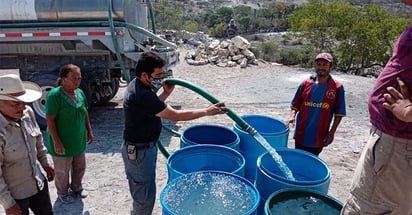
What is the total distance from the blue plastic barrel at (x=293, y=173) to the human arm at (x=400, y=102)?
78cm

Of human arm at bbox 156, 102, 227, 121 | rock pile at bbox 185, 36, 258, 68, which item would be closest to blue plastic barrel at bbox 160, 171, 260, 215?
human arm at bbox 156, 102, 227, 121

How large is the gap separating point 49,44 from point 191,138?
3.33m

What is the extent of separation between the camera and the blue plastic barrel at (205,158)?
8.00 feet

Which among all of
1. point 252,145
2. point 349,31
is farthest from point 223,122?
point 349,31

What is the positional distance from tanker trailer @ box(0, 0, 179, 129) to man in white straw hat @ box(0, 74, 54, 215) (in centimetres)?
271

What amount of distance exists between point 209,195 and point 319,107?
1486 millimetres

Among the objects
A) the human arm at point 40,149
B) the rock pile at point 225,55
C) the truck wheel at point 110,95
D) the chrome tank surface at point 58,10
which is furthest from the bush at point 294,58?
the human arm at point 40,149

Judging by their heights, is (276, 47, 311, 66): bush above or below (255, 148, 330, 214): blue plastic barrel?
below

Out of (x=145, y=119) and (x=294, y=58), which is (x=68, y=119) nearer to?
(x=145, y=119)

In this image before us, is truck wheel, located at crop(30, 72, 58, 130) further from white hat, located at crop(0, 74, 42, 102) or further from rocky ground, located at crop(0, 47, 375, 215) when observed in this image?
white hat, located at crop(0, 74, 42, 102)

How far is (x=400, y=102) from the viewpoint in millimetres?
Answer: 1393

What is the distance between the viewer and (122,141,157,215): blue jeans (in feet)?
8.71

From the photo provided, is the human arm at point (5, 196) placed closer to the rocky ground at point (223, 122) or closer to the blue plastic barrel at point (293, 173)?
the rocky ground at point (223, 122)

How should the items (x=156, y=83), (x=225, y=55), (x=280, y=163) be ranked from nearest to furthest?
(x=280, y=163)
(x=156, y=83)
(x=225, y=55)
